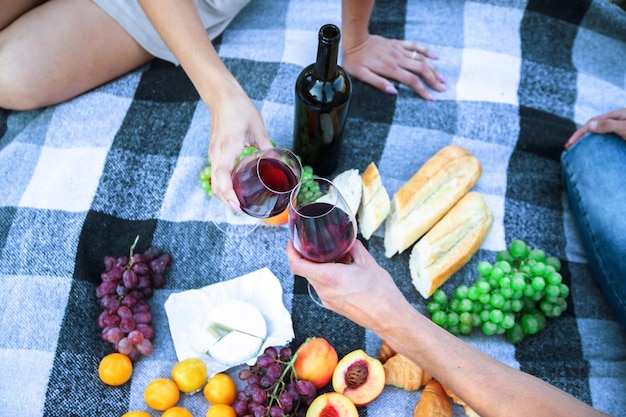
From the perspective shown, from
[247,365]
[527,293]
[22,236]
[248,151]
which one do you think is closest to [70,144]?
[22,236]

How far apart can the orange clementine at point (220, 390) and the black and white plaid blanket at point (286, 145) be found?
6cm

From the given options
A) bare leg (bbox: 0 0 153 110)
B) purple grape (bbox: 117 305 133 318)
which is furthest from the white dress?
purple grape (bbox: 117 305 133 318)

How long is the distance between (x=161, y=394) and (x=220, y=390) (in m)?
0.10

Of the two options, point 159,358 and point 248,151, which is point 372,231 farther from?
point 159,358

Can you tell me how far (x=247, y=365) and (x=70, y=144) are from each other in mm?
668

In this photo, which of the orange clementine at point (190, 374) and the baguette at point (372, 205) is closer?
the orange clementine at point (190, 374)

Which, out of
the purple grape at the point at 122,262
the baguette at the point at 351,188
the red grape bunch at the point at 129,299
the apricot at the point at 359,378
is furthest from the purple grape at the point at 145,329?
the baguette at the point at 351,188

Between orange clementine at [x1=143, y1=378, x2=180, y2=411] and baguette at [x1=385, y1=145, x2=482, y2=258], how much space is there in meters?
0.50

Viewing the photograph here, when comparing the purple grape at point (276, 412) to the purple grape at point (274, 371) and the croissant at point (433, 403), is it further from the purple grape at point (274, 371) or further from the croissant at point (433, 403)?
the croissant at point (433, 403)

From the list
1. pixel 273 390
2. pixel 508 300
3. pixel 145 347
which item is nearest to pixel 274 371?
pixel 273 390

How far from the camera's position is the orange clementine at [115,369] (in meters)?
0.95

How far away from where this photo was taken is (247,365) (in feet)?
3.29

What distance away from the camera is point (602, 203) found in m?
1.16

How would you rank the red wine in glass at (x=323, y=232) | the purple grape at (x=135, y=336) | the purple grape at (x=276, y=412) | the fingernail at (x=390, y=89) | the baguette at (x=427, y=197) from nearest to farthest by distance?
the red wine in glass at (x=323, y=232) < the purple grape at (x=276, y=412) < the purple grape at (x=135, y=336) < the baguette at (x=427, y=197) < the fingernail at (x=390, y=89)
